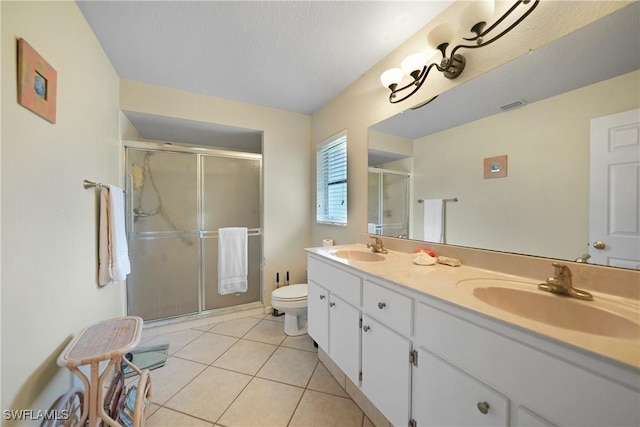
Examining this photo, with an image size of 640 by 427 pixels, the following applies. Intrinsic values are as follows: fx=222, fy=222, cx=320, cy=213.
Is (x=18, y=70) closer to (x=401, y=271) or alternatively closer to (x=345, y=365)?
(x=401, y=271)

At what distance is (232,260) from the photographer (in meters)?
2.50

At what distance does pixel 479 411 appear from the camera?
0.69 meters

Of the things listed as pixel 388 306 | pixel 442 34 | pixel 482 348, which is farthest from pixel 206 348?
pixel 442 34

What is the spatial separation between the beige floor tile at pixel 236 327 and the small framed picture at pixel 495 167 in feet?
7.75

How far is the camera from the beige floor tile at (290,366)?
157 cm

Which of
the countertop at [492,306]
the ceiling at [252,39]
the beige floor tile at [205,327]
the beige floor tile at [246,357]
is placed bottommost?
the beige floor tile at [205,327]

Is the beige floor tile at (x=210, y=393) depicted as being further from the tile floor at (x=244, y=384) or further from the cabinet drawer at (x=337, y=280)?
the cabinet drawer at (x=337, y=280)

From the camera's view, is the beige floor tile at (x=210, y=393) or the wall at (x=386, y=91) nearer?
the wall at (x=386, y=91)

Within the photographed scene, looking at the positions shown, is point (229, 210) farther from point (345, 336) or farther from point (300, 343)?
point (345, 336)

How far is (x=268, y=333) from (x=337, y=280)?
4.06ft

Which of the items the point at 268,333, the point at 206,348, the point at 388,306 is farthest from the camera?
the point at 268,333

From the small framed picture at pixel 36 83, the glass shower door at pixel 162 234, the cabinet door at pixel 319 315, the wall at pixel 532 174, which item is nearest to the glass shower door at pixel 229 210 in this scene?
the glass shower door at pixel 162 234

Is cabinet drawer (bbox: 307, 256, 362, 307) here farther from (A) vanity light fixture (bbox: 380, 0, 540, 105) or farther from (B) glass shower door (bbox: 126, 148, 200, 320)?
(B) glass shower door (bbox: 126, 148, 200, 320)

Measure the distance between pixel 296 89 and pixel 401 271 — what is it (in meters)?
1.93
